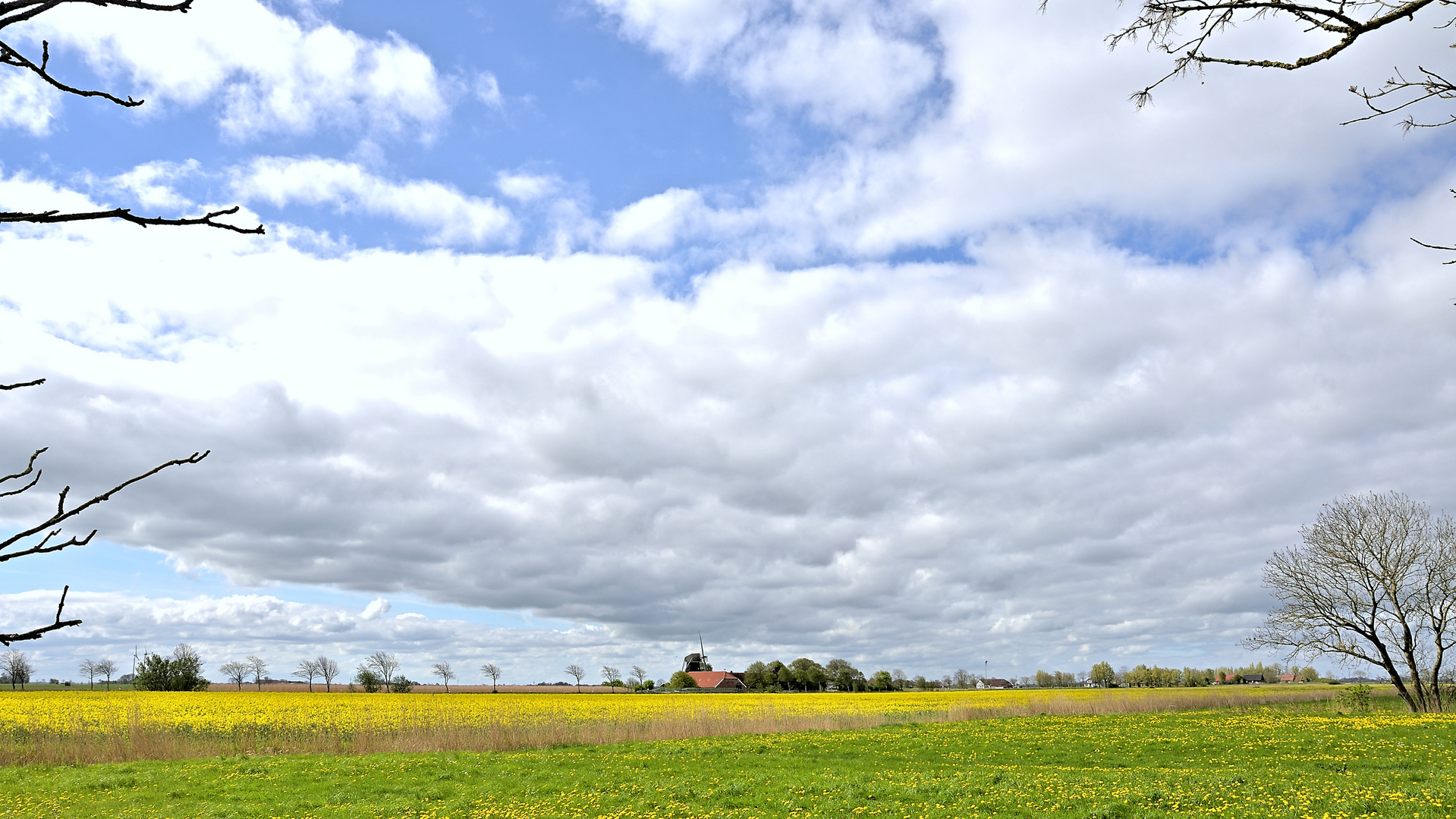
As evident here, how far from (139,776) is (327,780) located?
5.36 meters

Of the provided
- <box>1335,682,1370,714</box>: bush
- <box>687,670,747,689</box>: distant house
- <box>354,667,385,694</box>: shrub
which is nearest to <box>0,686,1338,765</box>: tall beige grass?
<box>1335,682,1370,714</box>: bush

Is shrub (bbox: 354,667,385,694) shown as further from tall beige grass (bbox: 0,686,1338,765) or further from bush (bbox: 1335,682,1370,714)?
bush (bbox: 1335,682,1370,714)

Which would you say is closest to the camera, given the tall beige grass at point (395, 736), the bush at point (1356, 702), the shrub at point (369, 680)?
the tall beige grass at point (395, 736)

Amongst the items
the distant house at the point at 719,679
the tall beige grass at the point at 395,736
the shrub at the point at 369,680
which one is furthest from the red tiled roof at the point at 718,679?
the tall beige grass at the point at 395,736

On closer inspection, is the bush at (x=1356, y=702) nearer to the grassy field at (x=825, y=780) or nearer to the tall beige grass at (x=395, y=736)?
the grassy field at (x=825, y=780)

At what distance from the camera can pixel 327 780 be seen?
19.6 metres

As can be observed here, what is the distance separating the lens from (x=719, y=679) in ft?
379

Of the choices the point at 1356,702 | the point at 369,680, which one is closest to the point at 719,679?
the point at 369,680

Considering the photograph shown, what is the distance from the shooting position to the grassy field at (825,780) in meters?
14.1

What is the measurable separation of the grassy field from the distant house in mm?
88688

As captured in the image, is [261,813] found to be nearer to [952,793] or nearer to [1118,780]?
[952,793]

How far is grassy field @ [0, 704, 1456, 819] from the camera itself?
46.3 feet

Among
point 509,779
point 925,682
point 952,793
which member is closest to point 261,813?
point 509,779

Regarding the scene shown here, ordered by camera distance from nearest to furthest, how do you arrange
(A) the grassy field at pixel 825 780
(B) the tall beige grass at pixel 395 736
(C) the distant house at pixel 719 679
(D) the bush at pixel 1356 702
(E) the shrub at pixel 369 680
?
(A) the grassy field at pixel 825 780 < (B) the tall beige grass at pixel 395 736 < (D) the bush at pixel 1356 702 < (E) the shrub at pixel 369 680 < (C) the distant house at pixel 719 679
